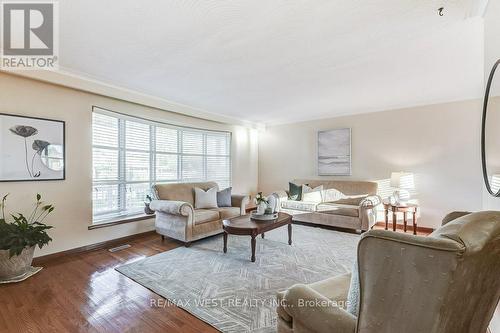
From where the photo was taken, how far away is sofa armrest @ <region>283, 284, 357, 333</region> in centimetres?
99

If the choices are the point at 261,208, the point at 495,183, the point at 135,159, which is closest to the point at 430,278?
the point at 495,183

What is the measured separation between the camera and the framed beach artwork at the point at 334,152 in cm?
528

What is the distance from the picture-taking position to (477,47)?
242cm

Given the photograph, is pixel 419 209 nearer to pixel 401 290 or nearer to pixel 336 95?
pixel 336 95

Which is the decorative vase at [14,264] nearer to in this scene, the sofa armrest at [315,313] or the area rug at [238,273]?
the area rug at [238,273]

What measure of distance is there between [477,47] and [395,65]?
2.35 feet

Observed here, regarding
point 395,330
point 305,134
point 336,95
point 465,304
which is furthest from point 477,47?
point 305,134

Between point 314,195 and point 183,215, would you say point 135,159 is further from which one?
point 314,195

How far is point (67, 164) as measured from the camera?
130 inches

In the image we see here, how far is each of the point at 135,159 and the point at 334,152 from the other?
4.14 m

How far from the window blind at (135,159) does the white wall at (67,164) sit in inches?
6.2

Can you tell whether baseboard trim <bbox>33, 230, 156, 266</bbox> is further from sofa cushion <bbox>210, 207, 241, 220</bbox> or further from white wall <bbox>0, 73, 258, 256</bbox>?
sofa cushion <bbox>210, 207, 241, 220</bbox>
